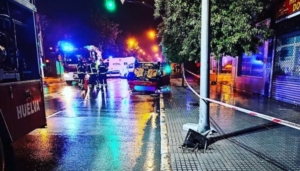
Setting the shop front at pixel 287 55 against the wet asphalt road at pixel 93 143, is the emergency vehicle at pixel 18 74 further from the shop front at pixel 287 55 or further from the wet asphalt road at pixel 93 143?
the shop front at pixel 287 55

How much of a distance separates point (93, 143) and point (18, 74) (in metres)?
2.34

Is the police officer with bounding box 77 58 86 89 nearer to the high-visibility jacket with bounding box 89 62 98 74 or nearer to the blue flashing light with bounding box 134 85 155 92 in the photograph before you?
the high-visibility jacket with bounding box 89 62 98 74

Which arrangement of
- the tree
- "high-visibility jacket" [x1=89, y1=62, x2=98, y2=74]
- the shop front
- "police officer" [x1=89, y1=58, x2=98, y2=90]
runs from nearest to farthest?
the shop front, "police officer" [x1=89, y1=58, x2=98, y2=90], "high-visibility jacket" [x1=89, y1=62, x2=98, y2=74], the tree

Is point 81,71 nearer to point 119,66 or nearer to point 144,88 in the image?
point 144,88

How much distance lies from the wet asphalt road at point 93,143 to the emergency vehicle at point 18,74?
761 millimetres

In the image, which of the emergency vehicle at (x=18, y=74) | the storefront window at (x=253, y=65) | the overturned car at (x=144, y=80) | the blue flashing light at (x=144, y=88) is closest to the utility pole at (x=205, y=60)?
the emergency vehicle at (x=18, y=74)

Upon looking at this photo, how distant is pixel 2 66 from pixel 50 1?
35303mm

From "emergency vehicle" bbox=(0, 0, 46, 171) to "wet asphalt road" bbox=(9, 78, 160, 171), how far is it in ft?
2.50

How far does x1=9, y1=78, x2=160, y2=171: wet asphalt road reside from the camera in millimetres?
4570

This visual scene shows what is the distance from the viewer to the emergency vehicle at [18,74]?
376 cm

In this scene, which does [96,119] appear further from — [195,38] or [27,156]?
[195,38]

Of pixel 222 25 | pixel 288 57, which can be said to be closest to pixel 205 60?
pixel 222 25

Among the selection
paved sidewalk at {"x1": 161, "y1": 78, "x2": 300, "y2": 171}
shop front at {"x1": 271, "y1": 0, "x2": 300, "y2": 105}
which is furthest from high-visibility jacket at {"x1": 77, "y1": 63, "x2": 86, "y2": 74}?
shop front at {"x1": 271, "y1": 0, "x2": 300, "y2": 105}

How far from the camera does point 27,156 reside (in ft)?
16.4
